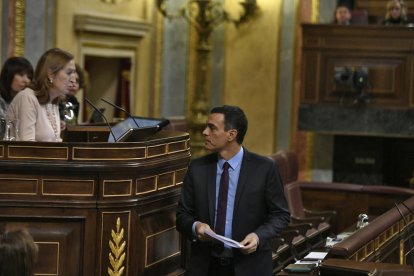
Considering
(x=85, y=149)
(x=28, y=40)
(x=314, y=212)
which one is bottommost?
(x=314, y=212)

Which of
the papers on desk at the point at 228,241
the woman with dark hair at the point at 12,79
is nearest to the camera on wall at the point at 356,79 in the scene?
the woman with dark hair at the point at 12,79

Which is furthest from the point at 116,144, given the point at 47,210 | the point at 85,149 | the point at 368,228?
the point at 368,228

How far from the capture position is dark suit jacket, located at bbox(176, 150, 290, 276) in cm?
448

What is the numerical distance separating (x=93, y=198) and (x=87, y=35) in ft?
16.1

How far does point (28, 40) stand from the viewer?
8.46m

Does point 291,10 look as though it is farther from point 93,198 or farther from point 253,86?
point 93,198

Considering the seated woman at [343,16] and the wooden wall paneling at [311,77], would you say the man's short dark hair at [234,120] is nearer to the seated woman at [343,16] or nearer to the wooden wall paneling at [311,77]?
the wooden wall paneling at [311,77]

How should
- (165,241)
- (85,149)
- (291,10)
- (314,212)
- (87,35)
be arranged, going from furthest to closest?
(291,10) < (87,35) < (314,212) < (165,241) < (85,149)

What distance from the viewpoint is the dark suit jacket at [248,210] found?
448 centimetres

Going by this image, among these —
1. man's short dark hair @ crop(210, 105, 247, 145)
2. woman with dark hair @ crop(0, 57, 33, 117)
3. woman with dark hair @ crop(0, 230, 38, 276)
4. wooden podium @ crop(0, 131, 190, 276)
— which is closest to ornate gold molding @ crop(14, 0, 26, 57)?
woman with dark hair @ crop(0, 57, 33, 117)

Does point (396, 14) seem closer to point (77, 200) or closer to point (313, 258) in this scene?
point (313, 258)

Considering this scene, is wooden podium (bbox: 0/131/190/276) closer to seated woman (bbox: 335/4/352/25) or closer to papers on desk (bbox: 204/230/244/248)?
papers on desk (bbox: 204/230/244/248)

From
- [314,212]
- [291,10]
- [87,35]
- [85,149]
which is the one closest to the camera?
[85,149]

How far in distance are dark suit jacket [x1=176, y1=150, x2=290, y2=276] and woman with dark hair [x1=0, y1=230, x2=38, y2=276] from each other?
5.08ft
